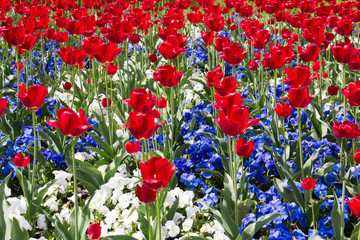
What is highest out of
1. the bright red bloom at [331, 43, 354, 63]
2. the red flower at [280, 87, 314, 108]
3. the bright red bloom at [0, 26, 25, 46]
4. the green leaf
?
the bright red bloom at [0, 26, 25, 46]

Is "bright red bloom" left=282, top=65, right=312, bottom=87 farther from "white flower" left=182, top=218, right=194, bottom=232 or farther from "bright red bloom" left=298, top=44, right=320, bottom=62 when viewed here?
"white flower" left=182, top=218, right=194, bottom=232

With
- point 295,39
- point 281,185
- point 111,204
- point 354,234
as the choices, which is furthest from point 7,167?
point 295,39

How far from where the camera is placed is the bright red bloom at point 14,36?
3461 millimetres

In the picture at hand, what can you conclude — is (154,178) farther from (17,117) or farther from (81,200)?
(17,117)

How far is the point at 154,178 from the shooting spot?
1.62 metres

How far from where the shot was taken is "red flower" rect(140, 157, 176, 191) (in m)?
1.58

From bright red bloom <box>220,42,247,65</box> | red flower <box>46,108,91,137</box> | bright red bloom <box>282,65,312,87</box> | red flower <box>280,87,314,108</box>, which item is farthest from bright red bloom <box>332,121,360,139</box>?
red flower <box>46,108,91,137</box>

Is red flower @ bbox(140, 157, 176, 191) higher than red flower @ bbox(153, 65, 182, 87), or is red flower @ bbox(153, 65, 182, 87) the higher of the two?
red flower @ bbox(153, 65, 182, 87)

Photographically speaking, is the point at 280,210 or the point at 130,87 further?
the point at 130,87

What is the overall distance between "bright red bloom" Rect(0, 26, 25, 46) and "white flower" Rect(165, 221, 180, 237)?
192 centimetres

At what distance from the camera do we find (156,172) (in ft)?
5.25

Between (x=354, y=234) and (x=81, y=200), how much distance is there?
1.88 meters

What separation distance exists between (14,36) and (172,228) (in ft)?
6.49

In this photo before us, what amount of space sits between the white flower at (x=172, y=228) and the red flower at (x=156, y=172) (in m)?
1.10
